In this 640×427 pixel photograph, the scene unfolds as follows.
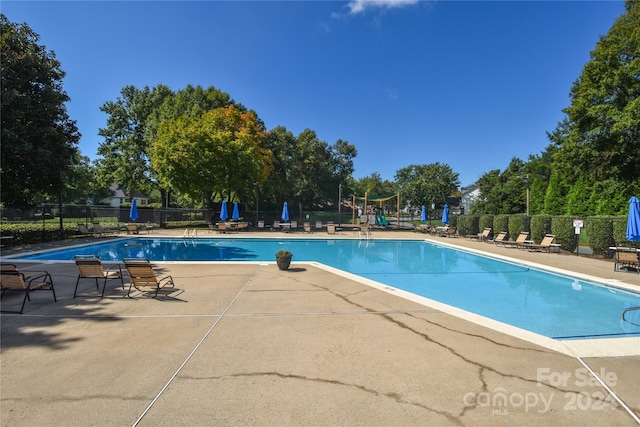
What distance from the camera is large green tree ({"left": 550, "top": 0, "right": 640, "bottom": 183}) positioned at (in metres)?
17.7

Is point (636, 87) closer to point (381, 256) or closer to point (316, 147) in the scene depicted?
point (381, 256)

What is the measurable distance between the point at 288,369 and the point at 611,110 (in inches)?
942

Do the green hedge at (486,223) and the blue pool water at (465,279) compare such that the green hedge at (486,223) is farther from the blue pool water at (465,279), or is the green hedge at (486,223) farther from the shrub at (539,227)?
the blue pool water at (465,279)

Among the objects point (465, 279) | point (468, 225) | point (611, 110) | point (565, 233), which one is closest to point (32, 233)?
point (465, 279)

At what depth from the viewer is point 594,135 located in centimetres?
1898

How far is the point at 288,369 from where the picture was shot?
3.53m

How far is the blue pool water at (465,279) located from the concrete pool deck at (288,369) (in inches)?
74.7

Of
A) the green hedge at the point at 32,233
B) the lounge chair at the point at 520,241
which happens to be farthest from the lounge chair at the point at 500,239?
the green hedge at the point at 32,233

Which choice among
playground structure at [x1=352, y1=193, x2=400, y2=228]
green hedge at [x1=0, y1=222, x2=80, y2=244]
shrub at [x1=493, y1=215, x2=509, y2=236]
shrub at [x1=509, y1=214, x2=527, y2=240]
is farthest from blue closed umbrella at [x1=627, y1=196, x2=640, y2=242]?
green hedge at [x1=0, y1=222, x2=80, y2=244]

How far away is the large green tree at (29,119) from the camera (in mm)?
12984

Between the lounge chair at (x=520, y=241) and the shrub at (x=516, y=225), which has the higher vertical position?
the shrub at (x=516, y=225)

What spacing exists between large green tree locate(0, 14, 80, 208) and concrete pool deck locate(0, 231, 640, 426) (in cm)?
1127

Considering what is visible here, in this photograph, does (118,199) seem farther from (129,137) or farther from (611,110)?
(611,110)

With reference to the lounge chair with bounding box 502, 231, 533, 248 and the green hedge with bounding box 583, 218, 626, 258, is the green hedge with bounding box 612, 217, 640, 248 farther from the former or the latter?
the lounge chair with bounding box 502, 231, 533, 248
